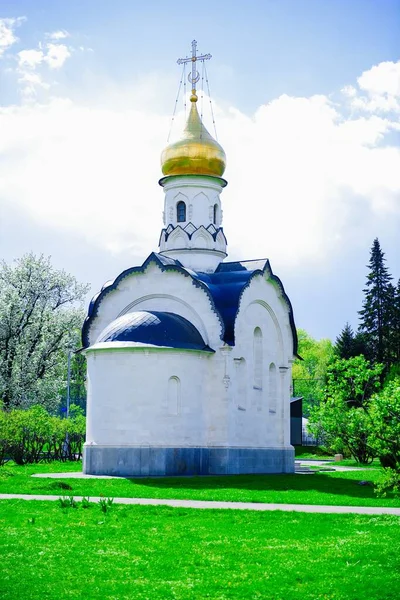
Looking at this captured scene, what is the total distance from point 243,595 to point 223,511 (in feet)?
17.8

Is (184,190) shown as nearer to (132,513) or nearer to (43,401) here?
(43,401)

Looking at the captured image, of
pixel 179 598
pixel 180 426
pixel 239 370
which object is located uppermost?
pixel 239 370

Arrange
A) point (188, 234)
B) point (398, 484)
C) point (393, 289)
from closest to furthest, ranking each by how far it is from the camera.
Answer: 1. point (398, 484)
2. point (188, 234)
3. point (393, 289)

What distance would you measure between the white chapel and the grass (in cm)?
969

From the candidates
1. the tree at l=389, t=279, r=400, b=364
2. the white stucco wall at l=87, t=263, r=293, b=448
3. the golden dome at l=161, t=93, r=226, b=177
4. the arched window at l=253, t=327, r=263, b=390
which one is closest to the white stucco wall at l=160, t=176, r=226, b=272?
the golden dome at l=161, t=93, r=226, b=177

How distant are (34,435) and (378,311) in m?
23.5

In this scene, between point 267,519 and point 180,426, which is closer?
point 267,519

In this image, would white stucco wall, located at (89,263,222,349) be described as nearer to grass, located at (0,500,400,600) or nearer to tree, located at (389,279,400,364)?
grass, located at (0,500,400,600)

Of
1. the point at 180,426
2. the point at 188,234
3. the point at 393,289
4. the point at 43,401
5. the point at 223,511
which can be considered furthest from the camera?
the point at 393,289

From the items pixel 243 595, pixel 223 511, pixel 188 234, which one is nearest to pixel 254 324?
pixel 188 234

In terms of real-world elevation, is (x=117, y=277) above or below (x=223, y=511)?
above

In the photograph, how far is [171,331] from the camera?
23719 mm

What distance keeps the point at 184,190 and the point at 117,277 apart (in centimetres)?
418

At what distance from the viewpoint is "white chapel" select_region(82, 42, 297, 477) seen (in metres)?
23.0
